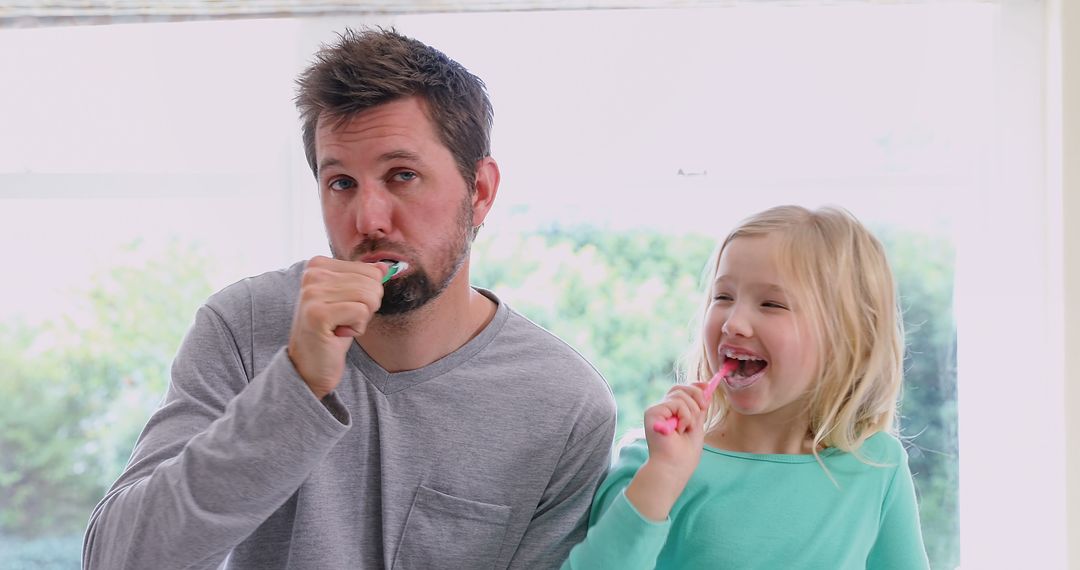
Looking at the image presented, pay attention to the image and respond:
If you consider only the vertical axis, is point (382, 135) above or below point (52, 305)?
above

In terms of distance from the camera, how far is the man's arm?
Result: 1358 mm

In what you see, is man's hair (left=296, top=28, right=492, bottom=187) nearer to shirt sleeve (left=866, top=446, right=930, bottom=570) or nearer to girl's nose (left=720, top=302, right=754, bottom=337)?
girl's nose (left=720, top=302, right=754, bottom=337)

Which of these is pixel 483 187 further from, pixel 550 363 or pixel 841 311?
pixel 841 311

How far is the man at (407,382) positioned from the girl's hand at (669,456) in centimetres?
19

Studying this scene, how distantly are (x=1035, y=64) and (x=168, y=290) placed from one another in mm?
1918

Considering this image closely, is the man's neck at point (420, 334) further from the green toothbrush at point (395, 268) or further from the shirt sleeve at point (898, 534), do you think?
the shirt sleeve at point (898, 534)

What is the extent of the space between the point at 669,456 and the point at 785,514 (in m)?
0.21

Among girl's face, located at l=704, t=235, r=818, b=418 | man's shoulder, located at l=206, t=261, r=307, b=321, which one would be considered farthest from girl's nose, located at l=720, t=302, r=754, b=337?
man's shoulder, located at l=206, t=261, r=307, b=321

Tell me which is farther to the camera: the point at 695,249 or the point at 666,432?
the point at 695,249

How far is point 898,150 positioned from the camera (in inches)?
85.4

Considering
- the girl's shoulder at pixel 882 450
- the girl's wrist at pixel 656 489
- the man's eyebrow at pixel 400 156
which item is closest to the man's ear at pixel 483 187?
the man's eyebrow at pixel 400 156

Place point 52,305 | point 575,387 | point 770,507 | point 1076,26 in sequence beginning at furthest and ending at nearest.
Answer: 1. point 52,305
2. point 1076,26
3. point 575,387
4. point 770,507

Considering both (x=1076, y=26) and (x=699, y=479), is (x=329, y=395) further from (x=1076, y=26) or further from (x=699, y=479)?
(x=1076, y=26)

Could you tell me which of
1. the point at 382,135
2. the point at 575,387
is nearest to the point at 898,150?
the point at 575,387
